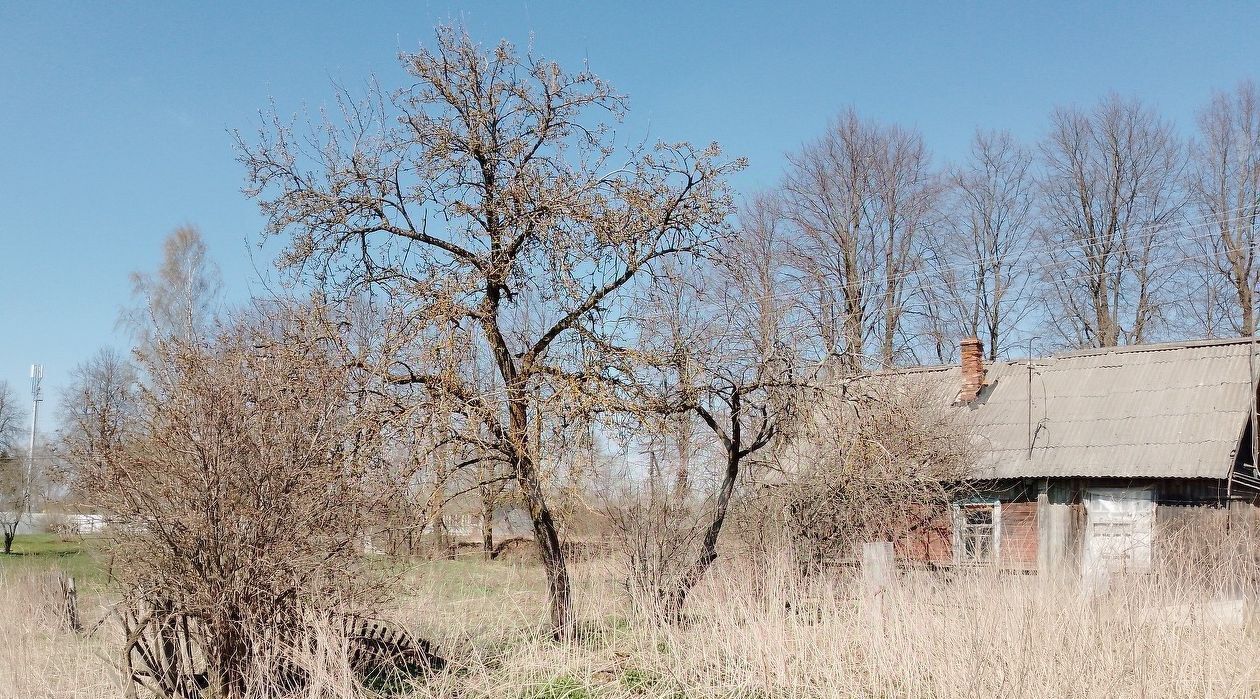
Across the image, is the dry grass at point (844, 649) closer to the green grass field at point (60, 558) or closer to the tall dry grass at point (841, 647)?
the tall dry grass at point (841, 647)

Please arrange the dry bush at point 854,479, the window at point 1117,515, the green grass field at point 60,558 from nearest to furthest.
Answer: the green grass field at point 60,558
the dry bush at point 854,479
the window at point 1117,515

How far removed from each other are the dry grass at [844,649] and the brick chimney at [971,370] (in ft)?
38.5

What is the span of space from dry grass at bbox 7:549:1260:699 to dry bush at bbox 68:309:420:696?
1.69ft

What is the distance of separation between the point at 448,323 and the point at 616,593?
12.3 ft

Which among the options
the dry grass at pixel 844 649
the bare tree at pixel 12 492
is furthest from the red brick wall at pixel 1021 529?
the bare tree at pixel 12 492

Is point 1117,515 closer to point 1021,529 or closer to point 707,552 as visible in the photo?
point 1021,529

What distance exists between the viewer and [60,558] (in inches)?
774

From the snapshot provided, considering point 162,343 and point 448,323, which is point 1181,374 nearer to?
point 448,323

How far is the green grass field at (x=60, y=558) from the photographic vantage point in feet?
23.2

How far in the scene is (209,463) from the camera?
642cm

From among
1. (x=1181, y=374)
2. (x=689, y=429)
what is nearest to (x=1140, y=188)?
(x=1181, y=374)

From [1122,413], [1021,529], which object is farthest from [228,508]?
[1122,413]

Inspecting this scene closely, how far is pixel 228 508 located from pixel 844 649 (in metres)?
4.71

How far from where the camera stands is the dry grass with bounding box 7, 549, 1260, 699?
618cm
